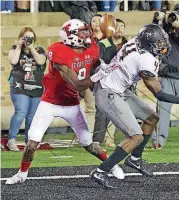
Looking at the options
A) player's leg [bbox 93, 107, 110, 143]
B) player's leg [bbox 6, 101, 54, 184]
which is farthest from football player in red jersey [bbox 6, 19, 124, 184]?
player's leg [bbox 93, 107, 110, 143]

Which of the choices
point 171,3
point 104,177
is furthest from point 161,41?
point 171,3

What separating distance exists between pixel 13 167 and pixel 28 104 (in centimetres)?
189

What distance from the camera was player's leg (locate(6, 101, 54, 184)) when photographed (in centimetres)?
1051

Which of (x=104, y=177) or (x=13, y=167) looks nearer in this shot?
(x=104, y=177)

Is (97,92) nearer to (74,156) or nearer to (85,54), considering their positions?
(85,54)

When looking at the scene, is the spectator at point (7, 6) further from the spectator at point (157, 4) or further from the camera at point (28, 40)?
the camera at point (28, 40)

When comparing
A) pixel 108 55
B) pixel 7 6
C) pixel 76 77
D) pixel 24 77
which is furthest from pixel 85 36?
pixel 7 6

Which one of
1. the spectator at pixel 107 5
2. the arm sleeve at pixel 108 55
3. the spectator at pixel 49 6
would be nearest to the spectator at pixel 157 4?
the spectator at pixel 107 5

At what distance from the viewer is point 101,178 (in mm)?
10141

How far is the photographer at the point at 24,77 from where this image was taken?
1352cm

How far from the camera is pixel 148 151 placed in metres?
13.4

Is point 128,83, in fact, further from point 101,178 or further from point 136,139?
point 101,178

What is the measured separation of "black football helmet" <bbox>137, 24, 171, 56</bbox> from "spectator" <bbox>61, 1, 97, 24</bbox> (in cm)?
490

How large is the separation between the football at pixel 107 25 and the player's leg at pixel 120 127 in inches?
107
